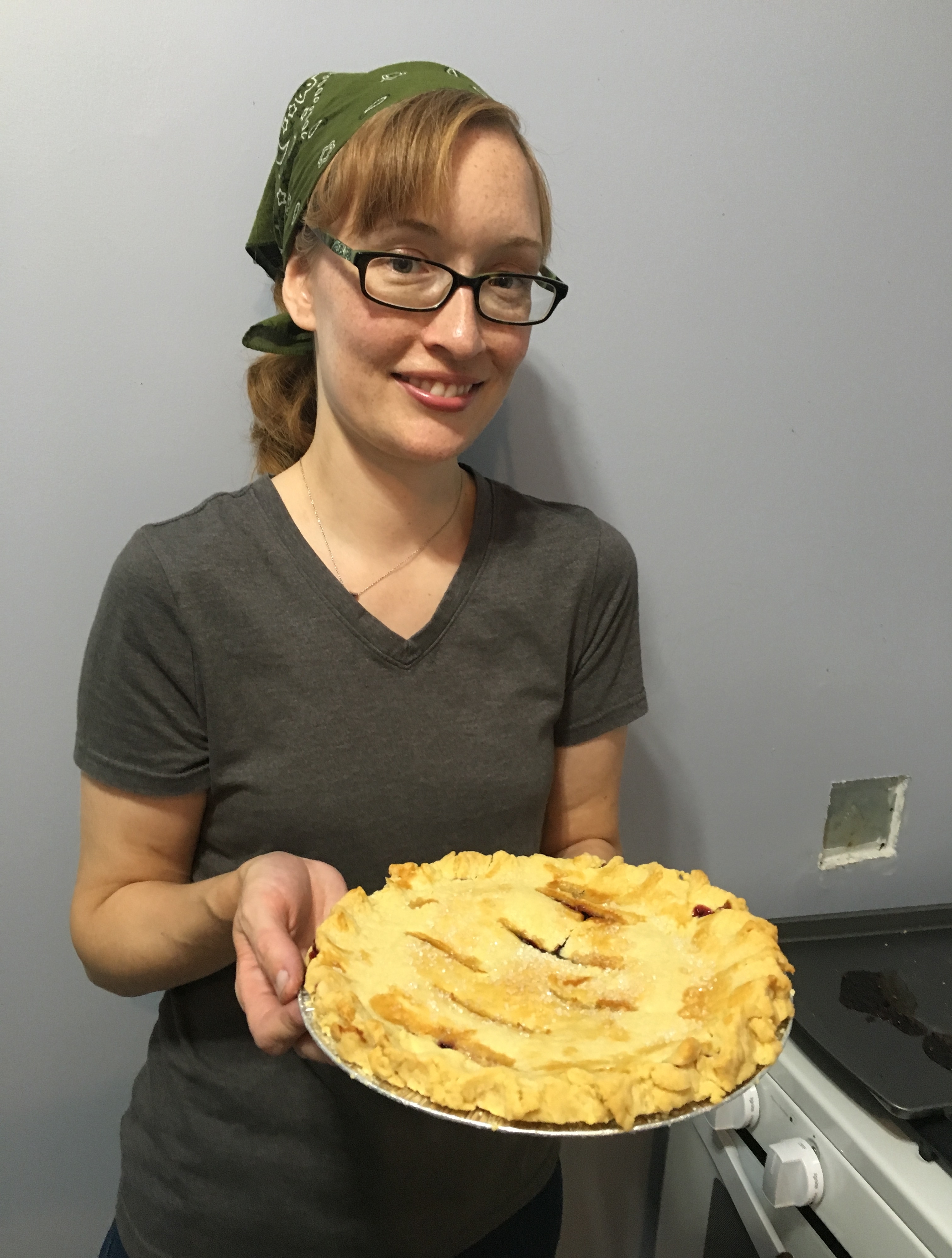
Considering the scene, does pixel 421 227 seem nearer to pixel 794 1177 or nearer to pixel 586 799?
pixel 586 799

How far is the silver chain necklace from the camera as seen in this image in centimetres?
87

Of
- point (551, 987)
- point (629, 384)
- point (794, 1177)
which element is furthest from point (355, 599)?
point (794, 1177)

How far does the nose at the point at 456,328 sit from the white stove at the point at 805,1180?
→ 2.95ft

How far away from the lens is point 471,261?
0.77 meters

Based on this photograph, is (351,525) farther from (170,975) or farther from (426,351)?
(170,975)

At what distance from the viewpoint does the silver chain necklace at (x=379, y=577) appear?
0.87 metres

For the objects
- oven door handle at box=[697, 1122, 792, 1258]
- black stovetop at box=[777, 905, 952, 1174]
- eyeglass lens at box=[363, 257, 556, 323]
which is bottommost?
oven door handle at box=[697, 1122, 792, 1258]

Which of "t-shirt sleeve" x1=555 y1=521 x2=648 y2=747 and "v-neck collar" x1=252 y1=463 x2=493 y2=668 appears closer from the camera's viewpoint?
"v-neck collar" x1=252 y1=463 x2=493 y2=668

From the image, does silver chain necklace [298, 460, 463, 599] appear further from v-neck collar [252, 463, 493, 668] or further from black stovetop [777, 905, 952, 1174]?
black stovetop [777, 905, 952, 1174]

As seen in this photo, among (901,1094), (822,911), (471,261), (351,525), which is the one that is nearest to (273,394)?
(351,525)

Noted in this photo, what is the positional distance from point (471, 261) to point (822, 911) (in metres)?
1.18

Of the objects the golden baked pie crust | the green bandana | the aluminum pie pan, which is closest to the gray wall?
the green bandana

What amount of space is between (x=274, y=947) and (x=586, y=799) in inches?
19.2

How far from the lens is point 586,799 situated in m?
1.03
